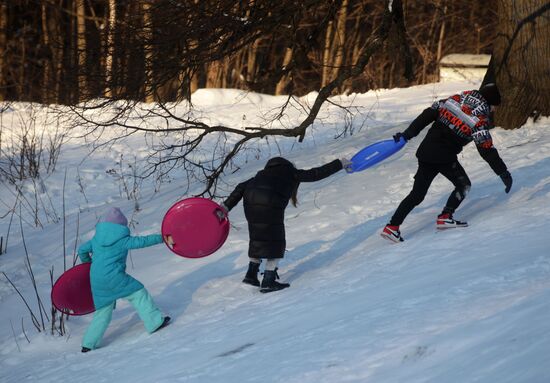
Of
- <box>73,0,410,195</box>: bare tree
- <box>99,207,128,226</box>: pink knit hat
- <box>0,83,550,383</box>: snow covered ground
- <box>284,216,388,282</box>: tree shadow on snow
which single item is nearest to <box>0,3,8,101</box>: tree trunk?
<box>0,83,550,383</box>: snow covered ground

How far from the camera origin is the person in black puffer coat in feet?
19.9

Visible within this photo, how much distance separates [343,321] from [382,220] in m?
2.91

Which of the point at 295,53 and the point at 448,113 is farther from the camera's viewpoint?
the point at 295,53

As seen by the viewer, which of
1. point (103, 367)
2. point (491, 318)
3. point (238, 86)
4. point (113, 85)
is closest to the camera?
point (491, 318)

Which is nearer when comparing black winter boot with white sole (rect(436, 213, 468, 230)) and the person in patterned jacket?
the person in patterned jacket

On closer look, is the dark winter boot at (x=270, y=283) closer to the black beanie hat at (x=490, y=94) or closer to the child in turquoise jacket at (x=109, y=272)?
the child in turquoise jacket at (x=109, y=272)

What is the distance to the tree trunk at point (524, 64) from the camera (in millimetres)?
9148

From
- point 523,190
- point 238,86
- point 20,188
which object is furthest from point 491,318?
point 238,86

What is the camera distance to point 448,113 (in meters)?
6.32

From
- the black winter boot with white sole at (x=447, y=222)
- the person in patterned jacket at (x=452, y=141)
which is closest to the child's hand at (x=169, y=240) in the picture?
the person in patterned jacket at (x=452, y=141)

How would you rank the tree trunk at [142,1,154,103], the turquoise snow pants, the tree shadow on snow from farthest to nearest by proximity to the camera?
the tree trunk at [142,1,154,103]
the tree shadow on snow
the turquoise snow pants

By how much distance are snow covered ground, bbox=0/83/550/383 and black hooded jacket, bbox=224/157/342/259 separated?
1.23 ft

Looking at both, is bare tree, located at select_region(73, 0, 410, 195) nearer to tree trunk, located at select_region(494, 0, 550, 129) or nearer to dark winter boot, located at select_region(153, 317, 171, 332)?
tree trunk, located at select_region(494, 0, 550, 129)

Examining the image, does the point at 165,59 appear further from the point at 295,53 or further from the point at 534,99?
the point at 534,99
